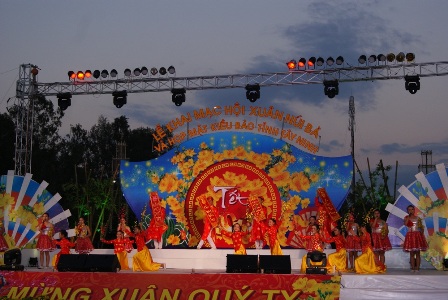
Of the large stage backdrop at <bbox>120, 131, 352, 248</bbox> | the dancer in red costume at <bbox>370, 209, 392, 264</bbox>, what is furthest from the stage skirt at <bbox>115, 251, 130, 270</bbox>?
the dancer in red costume at <bbox>370, 209, 392, 264</bbox>

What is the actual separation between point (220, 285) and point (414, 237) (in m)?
3.81

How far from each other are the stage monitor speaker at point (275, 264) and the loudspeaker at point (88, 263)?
107 inches

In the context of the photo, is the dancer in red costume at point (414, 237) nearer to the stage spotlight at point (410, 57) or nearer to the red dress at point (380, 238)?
the red dress at point (380, 238)

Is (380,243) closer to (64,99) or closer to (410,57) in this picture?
(410,57)

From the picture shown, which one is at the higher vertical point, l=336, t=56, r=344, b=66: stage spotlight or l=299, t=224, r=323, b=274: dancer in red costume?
l=336, t=56, r=344, b=66: stage spotlight

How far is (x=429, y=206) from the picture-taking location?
43.2 feet

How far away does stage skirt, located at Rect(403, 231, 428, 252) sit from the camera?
39.1 feet

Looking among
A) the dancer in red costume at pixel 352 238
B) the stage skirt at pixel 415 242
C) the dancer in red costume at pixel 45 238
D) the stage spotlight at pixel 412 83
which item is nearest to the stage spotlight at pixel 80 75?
the dancer in red costume at pixel 45 238

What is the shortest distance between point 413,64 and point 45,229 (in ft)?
29.3

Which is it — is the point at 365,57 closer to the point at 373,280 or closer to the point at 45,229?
the point at 373,280

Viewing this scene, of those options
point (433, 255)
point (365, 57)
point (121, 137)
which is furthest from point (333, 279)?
point (121, 137)

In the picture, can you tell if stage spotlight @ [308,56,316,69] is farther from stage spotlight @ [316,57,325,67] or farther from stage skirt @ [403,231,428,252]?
stage skirt @ [403,231,428,252]

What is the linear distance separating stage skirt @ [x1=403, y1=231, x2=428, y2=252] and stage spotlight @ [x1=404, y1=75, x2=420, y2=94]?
3.98m

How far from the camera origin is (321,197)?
14.5m
